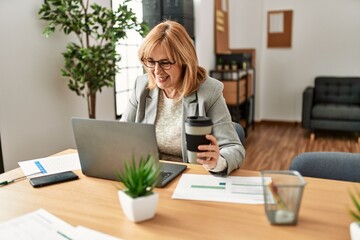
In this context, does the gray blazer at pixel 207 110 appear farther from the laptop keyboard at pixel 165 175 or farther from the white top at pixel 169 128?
the laptop keyboard at pixel 165 175

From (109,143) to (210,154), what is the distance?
34cm

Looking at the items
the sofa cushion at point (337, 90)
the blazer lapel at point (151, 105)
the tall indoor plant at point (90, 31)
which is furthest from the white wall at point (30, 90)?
the sofa cushion at point (337, 90)

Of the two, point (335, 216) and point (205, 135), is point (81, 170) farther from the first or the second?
point (335, 216)

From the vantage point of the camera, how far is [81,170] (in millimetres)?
1330

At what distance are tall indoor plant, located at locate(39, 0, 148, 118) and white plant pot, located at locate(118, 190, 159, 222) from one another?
1.59 metres

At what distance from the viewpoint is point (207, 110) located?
149 centimetres

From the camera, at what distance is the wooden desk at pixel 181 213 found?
0.87m

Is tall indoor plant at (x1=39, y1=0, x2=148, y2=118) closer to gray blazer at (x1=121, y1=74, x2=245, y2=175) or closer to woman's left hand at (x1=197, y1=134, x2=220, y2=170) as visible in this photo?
gray blazer at (x1=121, y1=74, x2=245, y2=175)

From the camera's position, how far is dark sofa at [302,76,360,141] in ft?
14.9

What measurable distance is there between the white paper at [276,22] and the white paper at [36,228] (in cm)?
521

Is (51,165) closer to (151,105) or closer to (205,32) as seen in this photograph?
(151,105)

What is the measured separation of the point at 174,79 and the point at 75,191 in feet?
2.16

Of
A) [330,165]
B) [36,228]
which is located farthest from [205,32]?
[36,228]

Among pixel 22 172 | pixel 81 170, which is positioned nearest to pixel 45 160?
Result: pixel 22 172
